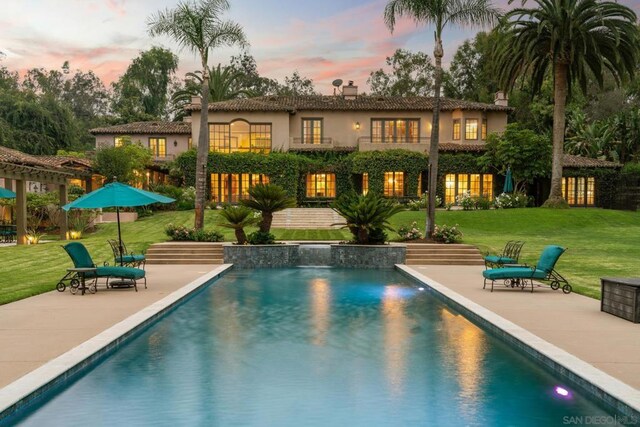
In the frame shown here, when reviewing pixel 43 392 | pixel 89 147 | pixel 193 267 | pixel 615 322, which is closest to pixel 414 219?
pixel 193 267

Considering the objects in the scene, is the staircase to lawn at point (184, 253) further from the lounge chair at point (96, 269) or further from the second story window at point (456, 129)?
the second story window at point (456, 129)

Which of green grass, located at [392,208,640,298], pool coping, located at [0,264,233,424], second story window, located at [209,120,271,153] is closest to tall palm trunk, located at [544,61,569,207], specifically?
green grass, located at [392,208,640,298]

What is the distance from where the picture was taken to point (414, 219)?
3064 centimetres

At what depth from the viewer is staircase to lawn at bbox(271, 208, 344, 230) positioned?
31.2 meters

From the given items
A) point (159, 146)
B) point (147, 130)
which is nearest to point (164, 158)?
point (159, 146)

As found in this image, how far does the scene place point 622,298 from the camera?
9.53 meters

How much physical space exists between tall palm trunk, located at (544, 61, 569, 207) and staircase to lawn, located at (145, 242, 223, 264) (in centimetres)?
2226

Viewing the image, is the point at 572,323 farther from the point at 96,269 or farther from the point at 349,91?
the point at 349,91

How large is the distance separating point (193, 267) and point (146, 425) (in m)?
13.3

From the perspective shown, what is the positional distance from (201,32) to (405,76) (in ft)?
139

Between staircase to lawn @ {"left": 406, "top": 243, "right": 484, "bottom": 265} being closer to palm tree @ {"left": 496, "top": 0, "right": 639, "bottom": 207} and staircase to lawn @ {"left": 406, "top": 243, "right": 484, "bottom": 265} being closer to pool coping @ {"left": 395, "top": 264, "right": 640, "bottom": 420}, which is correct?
pool coping @ {"left": 395, "top": 264, "right": 640, "bottom": 420}

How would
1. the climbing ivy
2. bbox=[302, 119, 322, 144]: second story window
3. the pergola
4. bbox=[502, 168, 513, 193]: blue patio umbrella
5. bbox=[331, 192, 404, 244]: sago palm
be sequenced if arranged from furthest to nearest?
bbox=[302, 119, 322, 144]: second story window < the climbing ivy < bbox=[502, 168, 513, 193]: blue patio umbrella < the pergola < bbox=[331, 192, 404, 244]: sago palm

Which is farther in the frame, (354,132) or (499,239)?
(354,132)

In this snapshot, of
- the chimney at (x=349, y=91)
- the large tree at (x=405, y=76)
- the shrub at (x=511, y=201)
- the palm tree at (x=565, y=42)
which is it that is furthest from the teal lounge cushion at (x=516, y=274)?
the large tree at (x=405, y=76)
